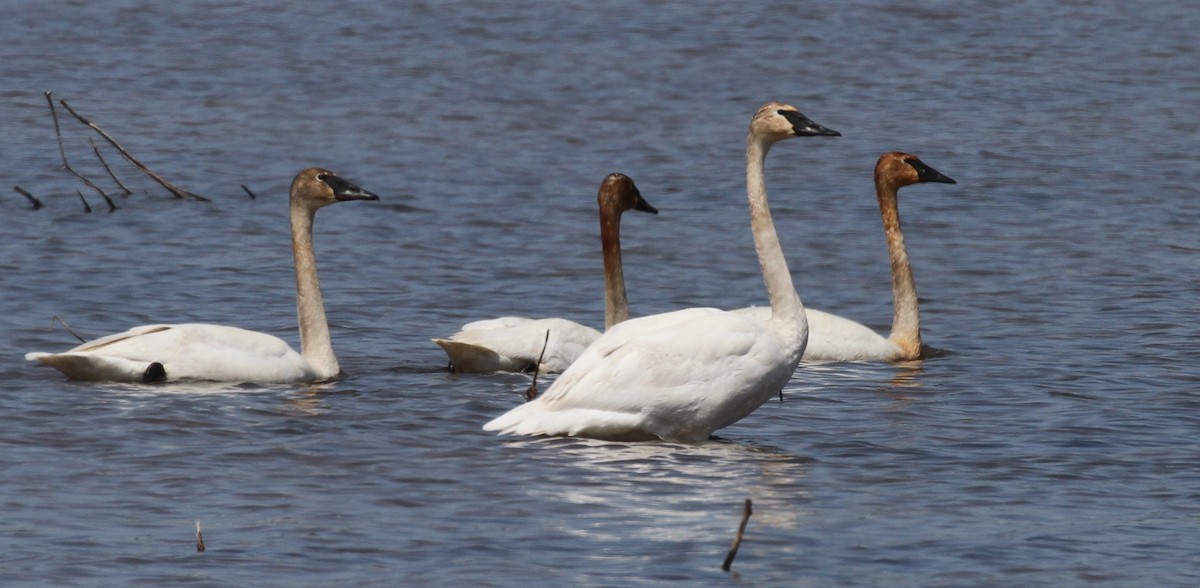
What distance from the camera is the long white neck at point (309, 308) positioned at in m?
10.7

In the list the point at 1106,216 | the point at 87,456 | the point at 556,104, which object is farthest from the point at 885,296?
the point at 556,104

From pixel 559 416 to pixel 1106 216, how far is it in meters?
9.03

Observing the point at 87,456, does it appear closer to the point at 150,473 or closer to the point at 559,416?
the point at 150,473

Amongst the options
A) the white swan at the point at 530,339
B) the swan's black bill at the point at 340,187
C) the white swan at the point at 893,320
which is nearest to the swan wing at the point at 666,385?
the white swan at the point at 530,339

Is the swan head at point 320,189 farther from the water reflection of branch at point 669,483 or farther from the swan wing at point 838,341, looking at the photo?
the water reflection of branch at point 669,483

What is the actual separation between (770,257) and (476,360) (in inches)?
86.7

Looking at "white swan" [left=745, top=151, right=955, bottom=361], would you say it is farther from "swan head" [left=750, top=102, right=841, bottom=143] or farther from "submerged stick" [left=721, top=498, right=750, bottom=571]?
"submerged stick" [left=721, top=498, right=750, bottom=571]

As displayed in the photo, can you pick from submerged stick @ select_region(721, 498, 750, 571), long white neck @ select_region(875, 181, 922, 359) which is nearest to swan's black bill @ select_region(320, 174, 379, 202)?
long white neck @ select_region(875, 181, 922, 359)

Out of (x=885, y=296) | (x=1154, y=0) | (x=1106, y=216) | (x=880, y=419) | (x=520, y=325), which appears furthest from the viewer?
(x=1154, y=0)

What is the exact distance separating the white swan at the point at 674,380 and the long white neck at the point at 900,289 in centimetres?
319

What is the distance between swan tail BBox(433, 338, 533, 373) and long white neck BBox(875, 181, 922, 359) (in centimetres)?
243

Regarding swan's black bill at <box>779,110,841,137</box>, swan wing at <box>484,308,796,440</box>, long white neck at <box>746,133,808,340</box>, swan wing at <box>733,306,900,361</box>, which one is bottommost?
swan wing at <box>733,306,900,361</box>

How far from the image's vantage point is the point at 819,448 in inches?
355

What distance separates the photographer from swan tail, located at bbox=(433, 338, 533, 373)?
10641mm
